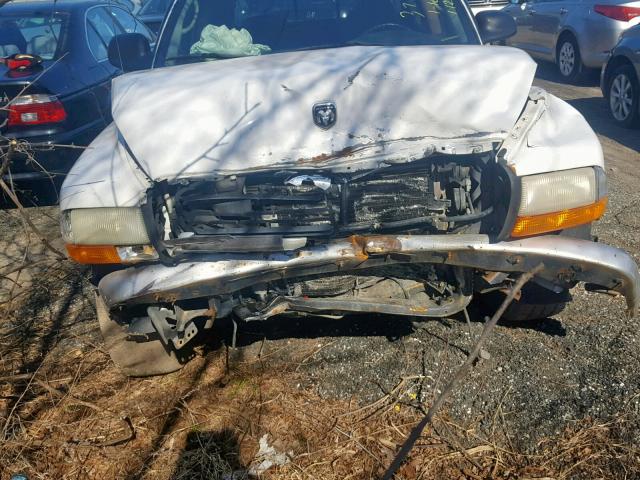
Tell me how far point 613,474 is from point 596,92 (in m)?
7.55

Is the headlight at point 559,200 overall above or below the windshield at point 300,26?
below

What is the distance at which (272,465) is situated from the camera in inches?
99.6

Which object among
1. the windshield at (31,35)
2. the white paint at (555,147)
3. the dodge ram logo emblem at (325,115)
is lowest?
the windshield at (31,35)

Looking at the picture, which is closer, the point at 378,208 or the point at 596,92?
the point at 378,208

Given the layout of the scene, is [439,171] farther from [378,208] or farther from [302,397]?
[302,397]

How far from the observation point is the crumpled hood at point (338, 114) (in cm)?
245

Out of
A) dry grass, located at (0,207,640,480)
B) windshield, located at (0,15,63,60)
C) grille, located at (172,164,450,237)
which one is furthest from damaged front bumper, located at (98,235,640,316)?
windshield, located at (0,15,63,60)

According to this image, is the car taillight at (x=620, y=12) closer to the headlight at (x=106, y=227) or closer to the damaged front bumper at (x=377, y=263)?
the damaged front bumper at (x=377, y=263)

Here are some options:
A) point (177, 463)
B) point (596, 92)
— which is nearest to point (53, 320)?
point (177, 463)

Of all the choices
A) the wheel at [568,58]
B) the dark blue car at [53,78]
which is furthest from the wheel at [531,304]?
the wheel at [568,58]

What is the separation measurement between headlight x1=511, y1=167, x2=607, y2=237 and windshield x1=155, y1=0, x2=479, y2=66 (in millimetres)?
1561

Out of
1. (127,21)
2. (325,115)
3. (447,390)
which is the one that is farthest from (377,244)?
(127,21)

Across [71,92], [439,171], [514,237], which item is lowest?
[71,92]

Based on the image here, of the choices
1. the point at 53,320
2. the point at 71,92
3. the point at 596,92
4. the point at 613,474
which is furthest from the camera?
the point at 596,92
